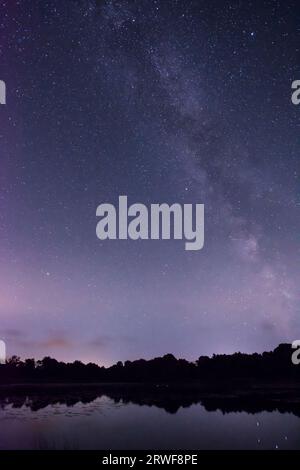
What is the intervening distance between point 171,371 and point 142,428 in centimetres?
3095

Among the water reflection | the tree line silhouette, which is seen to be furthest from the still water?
the tree line silhouette

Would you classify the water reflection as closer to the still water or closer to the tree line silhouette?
the still water

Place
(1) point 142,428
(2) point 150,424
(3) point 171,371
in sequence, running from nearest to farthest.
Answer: (1) point 142,428
(2) point 150,424
(3) point 171,371

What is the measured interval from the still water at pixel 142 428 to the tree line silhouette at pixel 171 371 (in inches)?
876

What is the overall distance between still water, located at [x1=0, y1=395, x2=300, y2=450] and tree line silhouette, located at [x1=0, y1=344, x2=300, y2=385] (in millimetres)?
22241

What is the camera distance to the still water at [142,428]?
13336mm

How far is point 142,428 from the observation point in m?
15.7

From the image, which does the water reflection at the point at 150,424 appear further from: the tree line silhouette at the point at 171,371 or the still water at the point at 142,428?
the tree line silhouette at the point at 171,371

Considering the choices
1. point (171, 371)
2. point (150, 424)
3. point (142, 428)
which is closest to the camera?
point (142, 428)

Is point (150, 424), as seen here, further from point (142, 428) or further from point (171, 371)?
point (171, 371)

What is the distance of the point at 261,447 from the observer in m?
13.2

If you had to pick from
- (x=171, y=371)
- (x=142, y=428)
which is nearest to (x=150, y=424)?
(x=142, y=428)

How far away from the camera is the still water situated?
13336 millimetres
